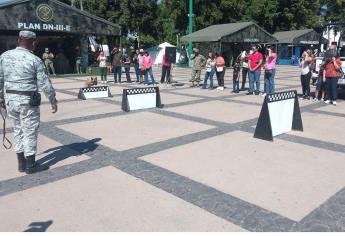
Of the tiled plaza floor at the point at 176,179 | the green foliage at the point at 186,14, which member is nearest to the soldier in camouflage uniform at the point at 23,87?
the tiled plaza floor at the point at 176,179

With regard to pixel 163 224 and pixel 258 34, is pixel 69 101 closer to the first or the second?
pixel 163 224

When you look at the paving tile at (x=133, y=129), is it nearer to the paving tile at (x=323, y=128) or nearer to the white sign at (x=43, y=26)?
the paving tile at (x=323, y=128)

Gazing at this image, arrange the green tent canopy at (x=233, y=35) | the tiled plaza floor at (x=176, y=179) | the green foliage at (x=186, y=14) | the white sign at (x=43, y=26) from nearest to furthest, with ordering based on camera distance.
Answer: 1. the tiled plaza floor at (x=176, y=179)
2. the white sign at (x=43, y=26)
3. the green tent canopy at (x=233, y=35)
4. the green foliage at (x=186, y=14)

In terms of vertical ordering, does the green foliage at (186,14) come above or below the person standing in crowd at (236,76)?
above

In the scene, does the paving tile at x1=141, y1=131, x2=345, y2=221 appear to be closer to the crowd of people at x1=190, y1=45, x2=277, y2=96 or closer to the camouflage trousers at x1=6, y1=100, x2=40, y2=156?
the camouflage trousers at x1=6, y1=100, x2=40, y2=156

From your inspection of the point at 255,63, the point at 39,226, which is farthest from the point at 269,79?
the point at 39,226

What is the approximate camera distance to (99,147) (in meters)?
6.15

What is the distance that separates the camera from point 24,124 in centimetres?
473

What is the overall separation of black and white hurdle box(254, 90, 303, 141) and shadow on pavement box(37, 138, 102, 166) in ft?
10.3

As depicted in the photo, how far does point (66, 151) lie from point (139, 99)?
402 cm

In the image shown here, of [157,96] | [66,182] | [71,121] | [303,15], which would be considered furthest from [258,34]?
[66,182]

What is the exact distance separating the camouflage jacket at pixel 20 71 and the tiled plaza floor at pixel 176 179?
4.08ft

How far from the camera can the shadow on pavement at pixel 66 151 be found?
5.45m

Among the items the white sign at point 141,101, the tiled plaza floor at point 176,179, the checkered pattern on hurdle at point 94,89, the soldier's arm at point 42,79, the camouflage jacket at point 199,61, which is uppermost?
the camouflage jacket at point 199,61
